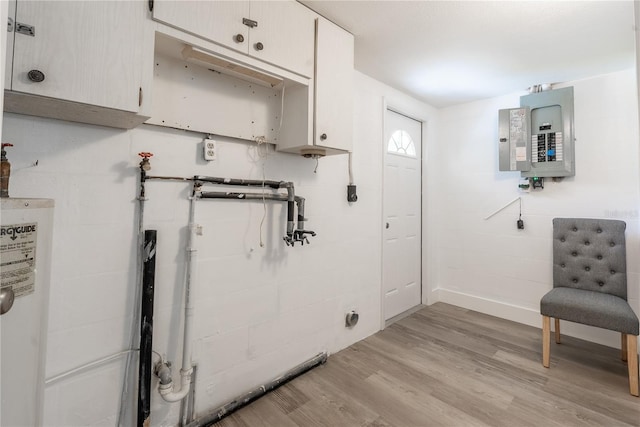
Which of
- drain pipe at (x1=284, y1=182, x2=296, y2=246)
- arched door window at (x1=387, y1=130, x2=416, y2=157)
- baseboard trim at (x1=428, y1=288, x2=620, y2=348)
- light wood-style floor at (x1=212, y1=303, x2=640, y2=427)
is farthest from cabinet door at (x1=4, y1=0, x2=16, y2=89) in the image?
baseboard trim at (x1=428, y1=288, x2=620, y2=348)

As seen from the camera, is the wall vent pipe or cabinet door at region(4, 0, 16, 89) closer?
cabinet door at region(4, 0, 16, 89)

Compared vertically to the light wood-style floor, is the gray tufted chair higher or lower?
higher

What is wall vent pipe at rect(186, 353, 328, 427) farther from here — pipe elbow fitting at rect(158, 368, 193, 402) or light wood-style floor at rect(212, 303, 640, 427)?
pipe elbow fitting at rect(158, 368, 193, 402)

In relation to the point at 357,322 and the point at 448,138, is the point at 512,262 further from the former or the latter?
the point at 357,322

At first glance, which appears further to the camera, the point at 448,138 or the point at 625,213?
the point at 448,138

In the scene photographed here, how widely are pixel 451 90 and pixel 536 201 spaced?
4.69ft

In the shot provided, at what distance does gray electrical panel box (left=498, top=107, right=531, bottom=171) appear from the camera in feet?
9.17

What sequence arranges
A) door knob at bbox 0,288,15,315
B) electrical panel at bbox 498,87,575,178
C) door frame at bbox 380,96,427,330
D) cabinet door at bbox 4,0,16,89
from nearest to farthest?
door knob at bbox 0,288,15,315 → cabinet door at bbox 4,0,16,89 → electrical panel at bbox 498,87,575,178 → door frame at bbox 380,96,427,330

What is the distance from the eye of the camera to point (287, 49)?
1.61 metres

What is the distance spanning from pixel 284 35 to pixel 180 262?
53.9 inches

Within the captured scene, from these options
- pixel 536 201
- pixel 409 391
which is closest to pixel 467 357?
pixel 409 391

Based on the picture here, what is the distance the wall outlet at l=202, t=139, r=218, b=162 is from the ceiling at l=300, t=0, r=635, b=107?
3.28ft

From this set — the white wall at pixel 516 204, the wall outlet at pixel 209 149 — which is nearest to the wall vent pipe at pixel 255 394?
the wall outlet at pixel 209 149

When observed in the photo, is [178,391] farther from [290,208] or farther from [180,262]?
[290,208]
